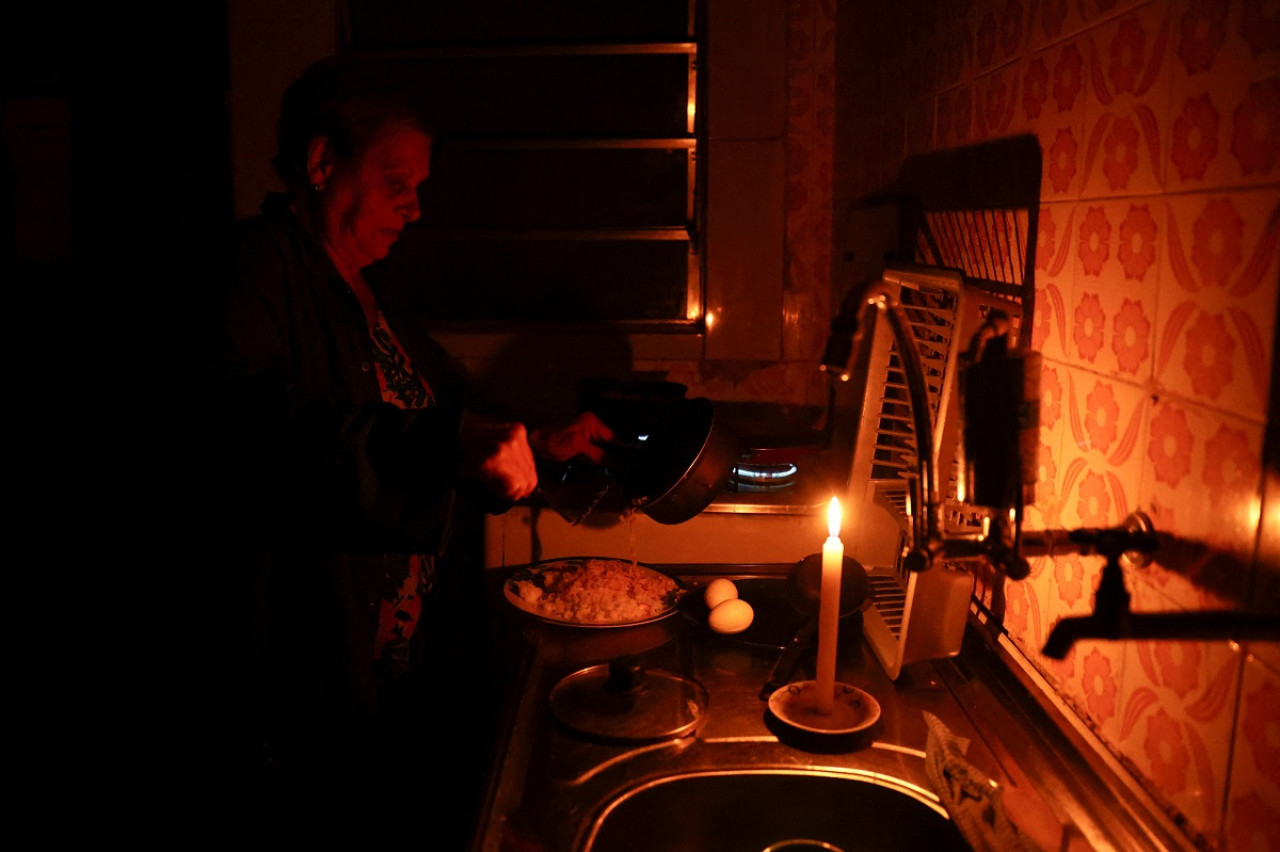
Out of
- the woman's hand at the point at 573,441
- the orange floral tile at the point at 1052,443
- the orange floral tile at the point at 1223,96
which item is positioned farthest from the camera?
the woman's hand at the point at 573,441

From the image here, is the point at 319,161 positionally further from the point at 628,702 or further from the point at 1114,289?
the point at 1114,289

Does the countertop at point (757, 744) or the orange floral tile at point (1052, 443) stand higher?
the orange floral tile at point (1052, 443)

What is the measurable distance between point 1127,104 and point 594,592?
0.98m

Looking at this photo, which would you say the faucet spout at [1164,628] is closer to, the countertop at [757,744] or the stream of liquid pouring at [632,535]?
the countertop at [757,744]

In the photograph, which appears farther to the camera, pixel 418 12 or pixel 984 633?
pixel 418 12

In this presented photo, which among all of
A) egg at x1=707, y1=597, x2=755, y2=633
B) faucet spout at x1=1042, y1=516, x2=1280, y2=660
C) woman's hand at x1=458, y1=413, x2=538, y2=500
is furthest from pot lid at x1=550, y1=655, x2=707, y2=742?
faucet spout at x1=1042, y1=516, x2=1280, y2=660

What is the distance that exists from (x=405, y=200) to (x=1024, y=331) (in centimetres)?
100

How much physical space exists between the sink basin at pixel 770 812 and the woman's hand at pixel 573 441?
0.67m

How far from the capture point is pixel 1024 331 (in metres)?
1.21

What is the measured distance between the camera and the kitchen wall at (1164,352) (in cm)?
74

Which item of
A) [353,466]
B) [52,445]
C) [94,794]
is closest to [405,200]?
[353,466]

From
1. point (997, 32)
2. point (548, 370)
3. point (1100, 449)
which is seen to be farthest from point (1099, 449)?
point (548, 370)

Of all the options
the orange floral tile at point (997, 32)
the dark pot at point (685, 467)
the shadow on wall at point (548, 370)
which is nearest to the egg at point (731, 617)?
the dark pot at point (685, 467)

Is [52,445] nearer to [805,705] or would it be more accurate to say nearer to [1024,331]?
[805,705]
